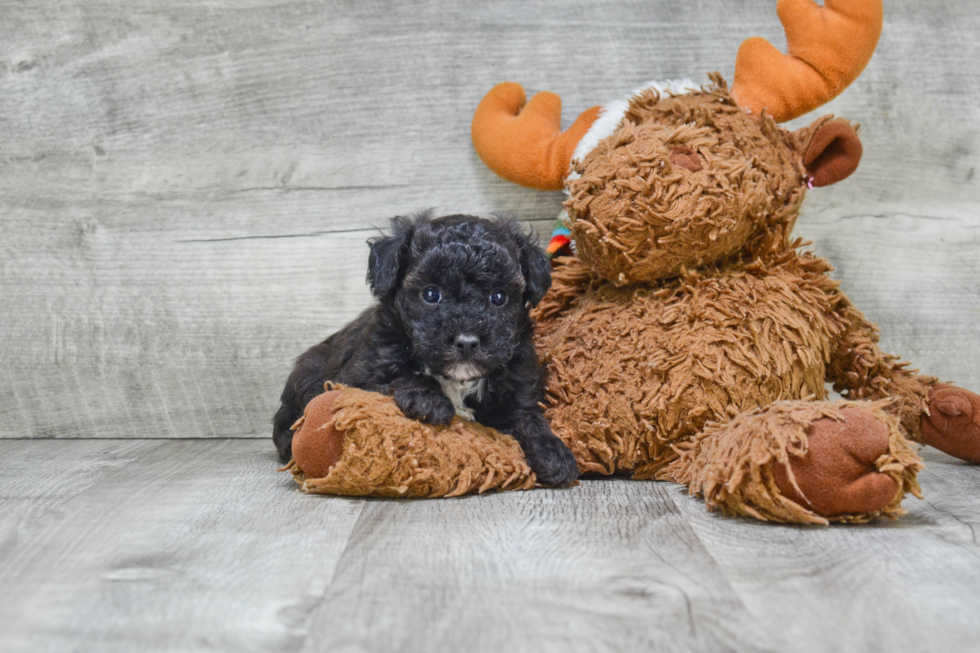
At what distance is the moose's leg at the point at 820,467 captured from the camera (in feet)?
4.99

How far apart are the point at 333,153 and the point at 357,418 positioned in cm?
129

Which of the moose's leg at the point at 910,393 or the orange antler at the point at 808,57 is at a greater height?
the orange antler at the point at 808,57

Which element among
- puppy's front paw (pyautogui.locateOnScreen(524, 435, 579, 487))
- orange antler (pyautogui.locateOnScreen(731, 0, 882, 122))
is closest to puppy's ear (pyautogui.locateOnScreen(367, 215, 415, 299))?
puppy's front paw (pyautogui.locateOnScreen(524, 435, 579, 487))

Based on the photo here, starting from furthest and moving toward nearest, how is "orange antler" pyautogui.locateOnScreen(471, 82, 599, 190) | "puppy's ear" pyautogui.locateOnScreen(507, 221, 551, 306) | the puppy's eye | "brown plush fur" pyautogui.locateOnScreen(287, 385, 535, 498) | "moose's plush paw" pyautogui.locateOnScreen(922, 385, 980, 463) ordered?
"orange antler" pyautogui.locateOnScreen(471, 82, 599, 190) < "moose's plush paw" pyautogui.locateOnScreen(922, 385, 980, 463) < "puppy's ear" pyautogui.locateOnScreen(507, 221, 551, 306) < the puppy's eye < "brown plush fur" pyautogui.locateOnScreen(287, 385, 535, 498)

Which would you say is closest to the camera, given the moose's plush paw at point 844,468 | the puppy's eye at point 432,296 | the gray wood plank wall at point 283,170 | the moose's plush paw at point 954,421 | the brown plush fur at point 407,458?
the moose's plush paw at point 844,468

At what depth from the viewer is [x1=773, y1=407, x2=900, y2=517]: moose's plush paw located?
1.52 meters

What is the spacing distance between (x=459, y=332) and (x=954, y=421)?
A: 138 cm

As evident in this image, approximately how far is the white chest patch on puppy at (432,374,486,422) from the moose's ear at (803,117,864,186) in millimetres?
1043

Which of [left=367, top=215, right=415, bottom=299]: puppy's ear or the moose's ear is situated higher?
the moose's ear

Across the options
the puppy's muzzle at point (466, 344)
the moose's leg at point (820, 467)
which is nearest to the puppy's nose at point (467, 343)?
the puppy's muzzle at point (466, 344)

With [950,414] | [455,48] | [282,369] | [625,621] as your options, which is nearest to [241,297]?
[282,369]

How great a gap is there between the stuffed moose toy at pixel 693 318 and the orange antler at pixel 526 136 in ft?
0.48

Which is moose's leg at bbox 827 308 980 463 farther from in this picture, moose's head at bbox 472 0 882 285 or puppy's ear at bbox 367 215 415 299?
puppy's ear at bbox 367 215 415 299

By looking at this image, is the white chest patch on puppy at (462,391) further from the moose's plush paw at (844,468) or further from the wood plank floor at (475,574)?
the moose's plush paw at (844,468)
